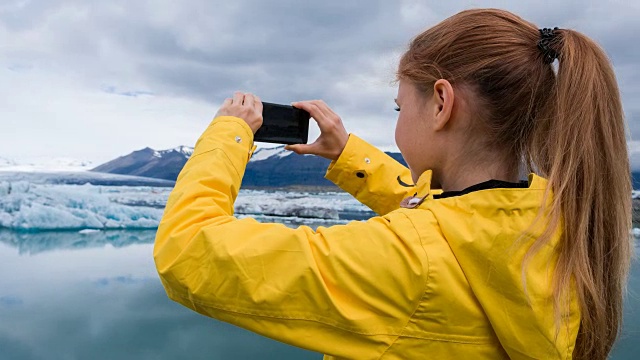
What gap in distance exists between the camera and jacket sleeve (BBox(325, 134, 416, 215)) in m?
1.14

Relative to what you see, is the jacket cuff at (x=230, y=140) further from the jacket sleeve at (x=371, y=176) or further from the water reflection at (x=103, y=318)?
the water reflection at (x=103, y=318)

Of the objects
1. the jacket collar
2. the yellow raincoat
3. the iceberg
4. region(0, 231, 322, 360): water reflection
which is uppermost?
the jacket collar

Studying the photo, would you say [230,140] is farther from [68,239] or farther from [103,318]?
[68,239]

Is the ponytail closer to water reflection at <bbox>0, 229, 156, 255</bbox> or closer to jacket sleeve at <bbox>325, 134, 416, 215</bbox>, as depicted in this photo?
jacket sleeve at <bbox>325, 134, 416, 215</bbox>

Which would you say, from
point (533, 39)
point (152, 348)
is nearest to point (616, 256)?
point (533, 39)

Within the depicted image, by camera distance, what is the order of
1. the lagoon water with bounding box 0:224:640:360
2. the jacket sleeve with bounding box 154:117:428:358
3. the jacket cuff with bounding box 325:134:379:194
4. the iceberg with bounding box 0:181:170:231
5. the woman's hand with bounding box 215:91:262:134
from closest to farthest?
the jacket sleeve with bounding box 154:117:428:358 < the woman's hand with bounding box 215:91:262:134 < the jacket cuff with bounding box 325:134:379:194 < the lagoon water with bounding box 0:224:640:360 < the iceberg with bounding box 0:181:170:231

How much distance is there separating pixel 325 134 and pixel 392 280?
51 cm

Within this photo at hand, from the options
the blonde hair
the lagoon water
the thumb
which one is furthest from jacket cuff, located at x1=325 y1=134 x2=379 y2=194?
the lagoon water

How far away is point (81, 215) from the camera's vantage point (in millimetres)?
6090

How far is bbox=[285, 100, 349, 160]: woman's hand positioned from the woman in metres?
0.19

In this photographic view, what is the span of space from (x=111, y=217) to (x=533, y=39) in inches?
245

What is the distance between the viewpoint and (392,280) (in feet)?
2.05

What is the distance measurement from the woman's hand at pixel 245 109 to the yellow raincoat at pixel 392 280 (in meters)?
0.26

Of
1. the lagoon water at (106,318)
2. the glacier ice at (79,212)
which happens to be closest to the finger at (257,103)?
the lagoon water at (106,318)
